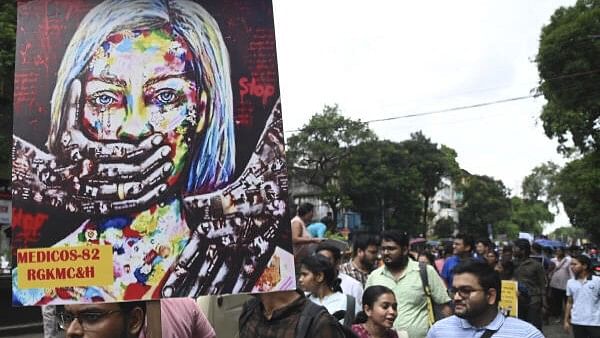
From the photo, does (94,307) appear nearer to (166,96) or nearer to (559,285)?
(166,96)

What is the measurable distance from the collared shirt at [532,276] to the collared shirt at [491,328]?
5267 millimetres

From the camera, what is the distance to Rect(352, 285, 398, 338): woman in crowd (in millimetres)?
3766

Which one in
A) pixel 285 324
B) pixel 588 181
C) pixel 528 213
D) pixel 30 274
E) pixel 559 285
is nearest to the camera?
pixel 30 274

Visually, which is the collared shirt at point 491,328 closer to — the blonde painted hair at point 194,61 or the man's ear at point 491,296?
the man's ear at point 491,296

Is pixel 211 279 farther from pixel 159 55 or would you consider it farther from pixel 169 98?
pixel 159 55

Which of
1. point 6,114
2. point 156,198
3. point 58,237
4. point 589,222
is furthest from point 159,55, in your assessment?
point 589,222

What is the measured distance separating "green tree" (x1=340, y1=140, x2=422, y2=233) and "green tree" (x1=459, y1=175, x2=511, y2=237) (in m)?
19.6

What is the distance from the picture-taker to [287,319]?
2914mm

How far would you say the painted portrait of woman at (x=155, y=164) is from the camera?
209 centimetres

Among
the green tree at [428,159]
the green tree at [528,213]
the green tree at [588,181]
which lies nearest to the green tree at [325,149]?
the green tree at [428,159]

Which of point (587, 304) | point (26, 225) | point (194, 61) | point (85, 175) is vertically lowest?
point (587, 304)

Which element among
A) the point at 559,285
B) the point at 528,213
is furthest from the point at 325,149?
the point at 528,213

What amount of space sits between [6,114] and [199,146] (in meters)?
12.4

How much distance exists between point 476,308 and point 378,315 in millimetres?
812
